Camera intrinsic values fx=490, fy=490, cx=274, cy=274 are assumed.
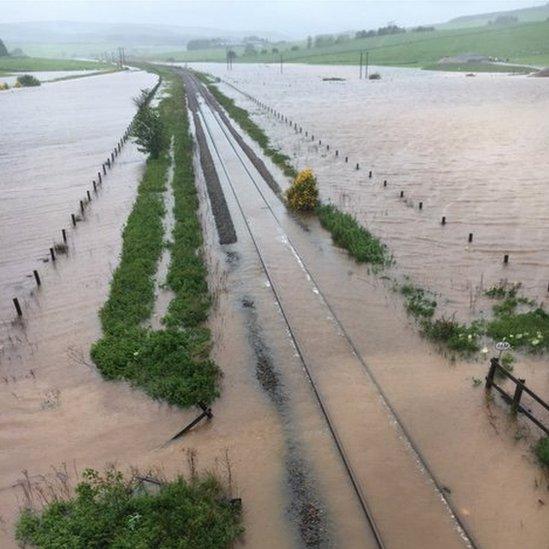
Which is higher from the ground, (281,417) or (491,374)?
(491,374)

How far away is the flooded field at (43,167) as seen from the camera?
2397 cm

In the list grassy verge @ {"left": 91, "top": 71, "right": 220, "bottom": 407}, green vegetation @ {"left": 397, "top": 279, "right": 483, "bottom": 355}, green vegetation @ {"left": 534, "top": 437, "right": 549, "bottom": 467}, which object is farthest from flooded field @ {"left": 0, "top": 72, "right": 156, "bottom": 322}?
green vegetation @ {"left": 534, "top": 437, "right": 549, "bottom": 467}

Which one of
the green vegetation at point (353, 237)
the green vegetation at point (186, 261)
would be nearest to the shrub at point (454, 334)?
the green vegetation at point (353, 237)

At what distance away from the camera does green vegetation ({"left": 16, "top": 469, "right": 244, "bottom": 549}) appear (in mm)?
9688

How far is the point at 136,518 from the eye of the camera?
1006 cm

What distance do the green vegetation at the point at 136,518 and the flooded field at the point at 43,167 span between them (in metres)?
10.3

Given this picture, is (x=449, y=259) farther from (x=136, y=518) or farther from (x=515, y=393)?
(x=136, y=518)

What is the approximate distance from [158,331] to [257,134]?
39.7m

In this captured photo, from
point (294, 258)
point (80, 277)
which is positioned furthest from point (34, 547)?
point (294, 258)

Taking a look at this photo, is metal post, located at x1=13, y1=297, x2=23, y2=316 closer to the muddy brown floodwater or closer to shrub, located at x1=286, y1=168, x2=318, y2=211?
the muddy brown floodwater

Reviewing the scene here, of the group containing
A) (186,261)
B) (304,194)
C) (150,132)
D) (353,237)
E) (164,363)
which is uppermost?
(150,132)

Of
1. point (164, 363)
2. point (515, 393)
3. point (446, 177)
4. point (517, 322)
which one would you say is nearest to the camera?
point (515, 393)

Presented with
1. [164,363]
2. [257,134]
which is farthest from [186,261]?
[257,134]

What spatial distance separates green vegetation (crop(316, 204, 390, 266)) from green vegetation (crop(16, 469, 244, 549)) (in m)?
13.1
